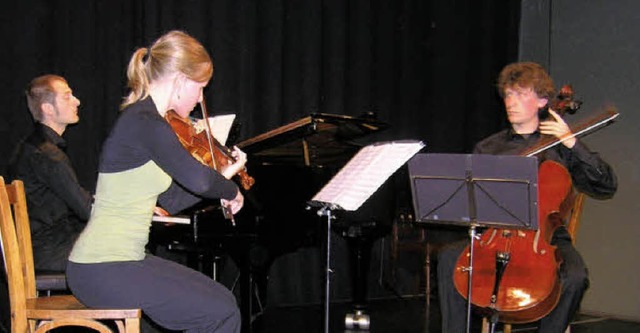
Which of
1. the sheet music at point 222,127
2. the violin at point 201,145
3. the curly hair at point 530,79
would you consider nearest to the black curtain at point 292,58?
the sheet music at point 222,127

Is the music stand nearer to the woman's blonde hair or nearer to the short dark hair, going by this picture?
the woman's blonde hair

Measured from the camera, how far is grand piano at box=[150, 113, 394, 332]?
4035 mm

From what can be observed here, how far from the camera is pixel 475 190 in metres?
3.23

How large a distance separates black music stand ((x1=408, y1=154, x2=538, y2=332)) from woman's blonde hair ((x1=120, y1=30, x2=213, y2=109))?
1117mm

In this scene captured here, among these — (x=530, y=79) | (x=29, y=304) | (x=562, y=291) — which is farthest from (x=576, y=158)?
(x=29, y=304)

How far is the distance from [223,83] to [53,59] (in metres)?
1.25

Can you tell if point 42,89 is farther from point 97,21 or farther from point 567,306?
point 567,306

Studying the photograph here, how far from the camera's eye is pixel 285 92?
6070 millimetres

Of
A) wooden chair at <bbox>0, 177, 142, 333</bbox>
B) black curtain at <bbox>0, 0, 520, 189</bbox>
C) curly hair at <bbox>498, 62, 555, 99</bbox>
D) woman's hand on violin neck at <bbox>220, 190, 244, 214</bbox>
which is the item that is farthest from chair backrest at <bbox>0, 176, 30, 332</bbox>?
curly hair at <bbox>498, 62, 555, 99</bbox>

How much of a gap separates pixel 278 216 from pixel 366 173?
115cm

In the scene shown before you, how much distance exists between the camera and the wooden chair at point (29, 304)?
274 cm

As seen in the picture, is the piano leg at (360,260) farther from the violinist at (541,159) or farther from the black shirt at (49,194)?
the black shirt at (49,194)

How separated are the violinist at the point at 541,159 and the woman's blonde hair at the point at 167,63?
1.78 m

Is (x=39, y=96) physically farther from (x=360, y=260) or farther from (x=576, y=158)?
(x=576, y=158)
